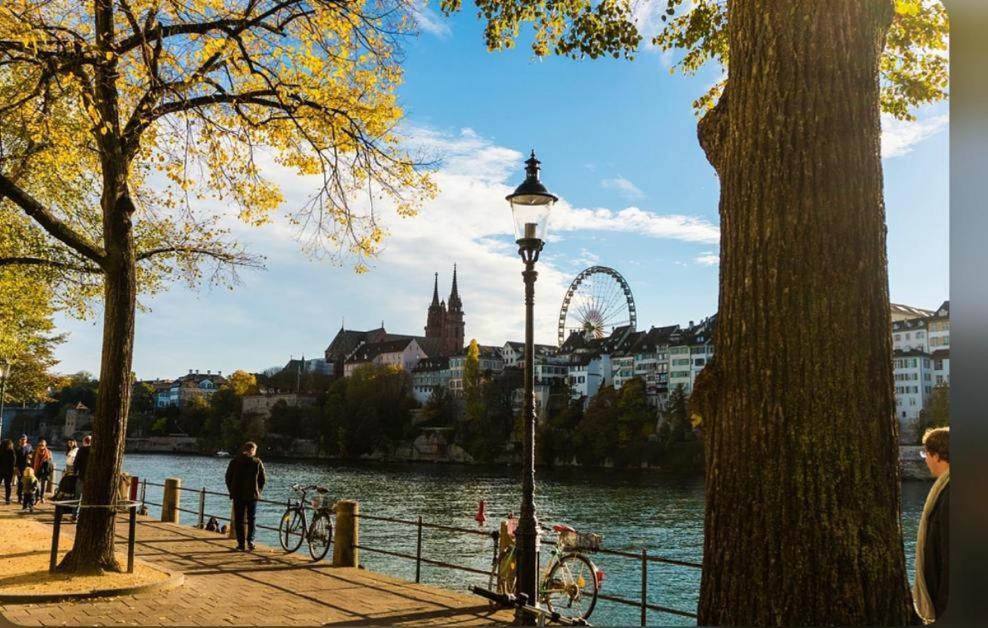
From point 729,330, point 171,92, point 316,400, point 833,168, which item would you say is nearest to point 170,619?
point 171,92

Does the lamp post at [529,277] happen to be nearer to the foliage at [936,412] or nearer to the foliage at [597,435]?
the foliage at [936,412]

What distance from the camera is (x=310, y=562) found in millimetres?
11258

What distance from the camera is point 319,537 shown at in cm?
1173

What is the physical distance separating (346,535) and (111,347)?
12.6ft

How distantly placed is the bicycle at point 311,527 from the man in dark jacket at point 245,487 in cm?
45

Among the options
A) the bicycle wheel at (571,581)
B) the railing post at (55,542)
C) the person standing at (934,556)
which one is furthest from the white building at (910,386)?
the person standing at (934,556)

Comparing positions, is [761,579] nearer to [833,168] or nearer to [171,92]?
[833,168]

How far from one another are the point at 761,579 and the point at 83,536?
7.09 m

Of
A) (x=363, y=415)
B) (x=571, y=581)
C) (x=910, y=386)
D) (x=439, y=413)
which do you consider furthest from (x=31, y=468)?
(x=439, y=413)

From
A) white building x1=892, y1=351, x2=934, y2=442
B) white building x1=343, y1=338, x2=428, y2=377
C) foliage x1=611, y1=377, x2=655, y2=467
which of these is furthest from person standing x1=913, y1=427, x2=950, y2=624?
white building x1=343, y1=338, x2=428, y2=377

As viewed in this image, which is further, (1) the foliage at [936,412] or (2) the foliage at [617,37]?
(1) the foliage at [936,412]

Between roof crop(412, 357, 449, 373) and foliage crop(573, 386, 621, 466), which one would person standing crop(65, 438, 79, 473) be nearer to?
foliage crop(573, 386, 621, 466)

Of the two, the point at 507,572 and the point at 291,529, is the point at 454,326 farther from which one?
the point at 507,572

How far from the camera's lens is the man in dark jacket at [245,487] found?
12.1 metres
